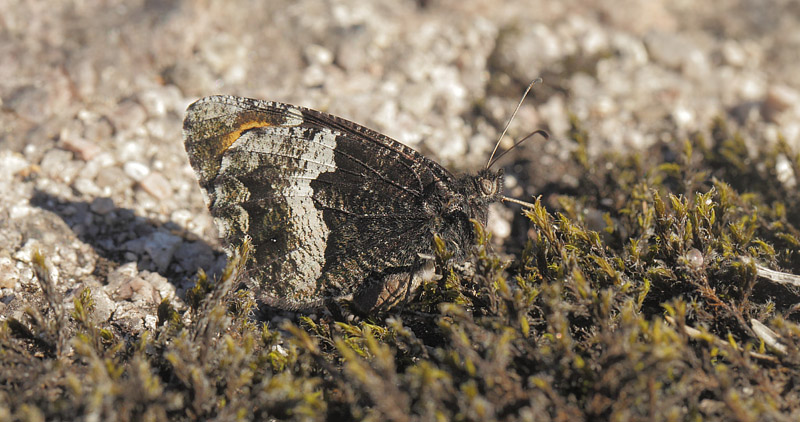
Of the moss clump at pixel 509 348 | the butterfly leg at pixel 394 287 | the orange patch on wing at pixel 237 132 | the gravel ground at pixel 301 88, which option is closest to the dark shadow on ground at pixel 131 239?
the gravel ground at pixel 301 88

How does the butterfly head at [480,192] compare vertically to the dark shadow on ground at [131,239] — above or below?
above

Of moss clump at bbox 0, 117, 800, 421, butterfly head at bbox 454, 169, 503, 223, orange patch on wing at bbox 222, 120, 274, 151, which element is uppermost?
butterfly head at bbox 454, 169, 503, 223

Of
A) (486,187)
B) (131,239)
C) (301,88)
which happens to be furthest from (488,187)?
(131,239)

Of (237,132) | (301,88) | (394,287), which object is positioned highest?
(301,88)

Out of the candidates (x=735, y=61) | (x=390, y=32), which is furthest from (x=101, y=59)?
(x=735, y=61)

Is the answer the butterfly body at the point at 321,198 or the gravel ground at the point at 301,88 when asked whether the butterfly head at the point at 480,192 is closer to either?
the butterfly body at the point at 321,198

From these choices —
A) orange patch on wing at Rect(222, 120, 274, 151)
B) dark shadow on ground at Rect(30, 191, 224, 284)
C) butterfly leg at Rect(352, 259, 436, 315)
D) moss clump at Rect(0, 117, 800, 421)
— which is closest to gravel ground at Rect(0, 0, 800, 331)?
dark shadow on ground at Rect(30, 191, 224, 284)

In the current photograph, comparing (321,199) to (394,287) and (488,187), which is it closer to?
(394,287)

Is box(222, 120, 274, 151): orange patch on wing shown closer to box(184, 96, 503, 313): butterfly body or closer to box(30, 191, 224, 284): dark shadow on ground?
box(184, 96, 503, 313): butterfly body
